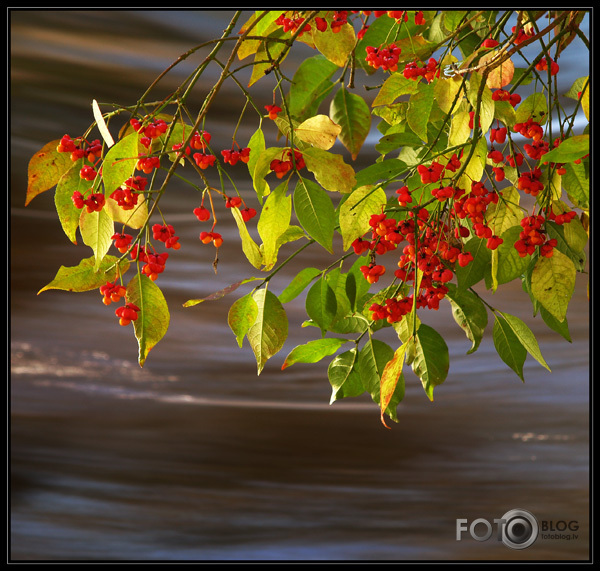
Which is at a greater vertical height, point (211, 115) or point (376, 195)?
point (211, 115)

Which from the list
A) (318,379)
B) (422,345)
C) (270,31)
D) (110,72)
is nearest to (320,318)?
(422,345)

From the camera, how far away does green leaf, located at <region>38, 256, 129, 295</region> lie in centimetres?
28

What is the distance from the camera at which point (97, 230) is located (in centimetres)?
27

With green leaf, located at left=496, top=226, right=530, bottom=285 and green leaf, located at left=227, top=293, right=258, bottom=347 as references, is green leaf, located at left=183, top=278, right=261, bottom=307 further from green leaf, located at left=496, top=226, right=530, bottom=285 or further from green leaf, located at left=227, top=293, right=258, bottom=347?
green leaf, located at left=496, top=226, right=530, bottom=285

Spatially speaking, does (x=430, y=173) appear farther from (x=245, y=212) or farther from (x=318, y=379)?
(x=318, y=379)

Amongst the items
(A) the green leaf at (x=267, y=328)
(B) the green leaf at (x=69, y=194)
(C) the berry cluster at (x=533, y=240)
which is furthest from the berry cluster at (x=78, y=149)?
(C) the berry cluster at (x=533, y=240)

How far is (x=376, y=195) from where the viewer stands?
0.28 m

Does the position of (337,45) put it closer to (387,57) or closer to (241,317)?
(387,57)

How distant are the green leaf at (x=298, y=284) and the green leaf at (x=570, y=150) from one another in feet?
0.62

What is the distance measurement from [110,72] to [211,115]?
150 mm

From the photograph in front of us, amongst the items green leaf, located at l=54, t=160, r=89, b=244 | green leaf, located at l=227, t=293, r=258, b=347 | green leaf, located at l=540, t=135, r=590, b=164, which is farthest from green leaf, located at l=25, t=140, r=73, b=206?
green leaf, located at l=540, t=135, r=590, b=164

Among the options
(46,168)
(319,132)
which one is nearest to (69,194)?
(46,168)

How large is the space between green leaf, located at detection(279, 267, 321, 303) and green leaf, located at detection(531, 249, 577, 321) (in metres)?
0.15

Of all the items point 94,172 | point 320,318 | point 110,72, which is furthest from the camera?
point 110,72
